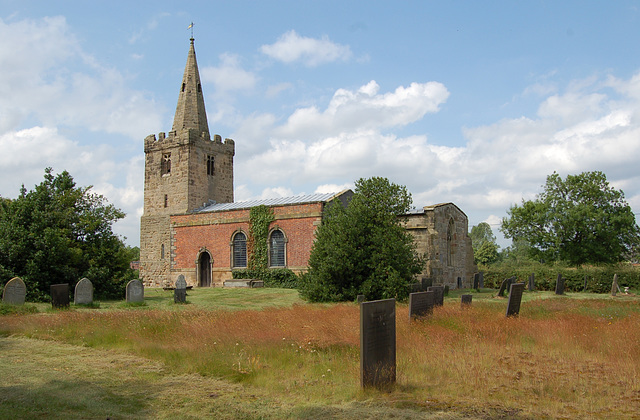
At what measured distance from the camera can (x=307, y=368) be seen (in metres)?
7.58

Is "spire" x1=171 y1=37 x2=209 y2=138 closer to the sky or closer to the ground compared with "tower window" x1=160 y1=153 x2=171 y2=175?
closer to the sky

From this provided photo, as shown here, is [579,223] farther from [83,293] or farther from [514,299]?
[83,293]

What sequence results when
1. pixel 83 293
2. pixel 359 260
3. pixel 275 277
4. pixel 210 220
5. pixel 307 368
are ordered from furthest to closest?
pixel 210 220 → pixel 275 277 → pixel 359 260 → pixel 83 293 → pixel 307 368

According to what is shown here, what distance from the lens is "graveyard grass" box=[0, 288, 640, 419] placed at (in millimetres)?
5781

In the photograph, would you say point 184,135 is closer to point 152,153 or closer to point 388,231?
point 152,153

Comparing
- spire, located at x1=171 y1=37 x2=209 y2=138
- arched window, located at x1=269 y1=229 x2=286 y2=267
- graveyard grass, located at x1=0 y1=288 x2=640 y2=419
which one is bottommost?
graveyard grass, located at x1=0 y1=288 x2=640 y2=419

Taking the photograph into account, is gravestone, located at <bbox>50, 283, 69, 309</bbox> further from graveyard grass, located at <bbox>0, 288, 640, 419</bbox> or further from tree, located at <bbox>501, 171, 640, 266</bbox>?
tree, located at <bbox>501, 171, 640, 266</bbox>

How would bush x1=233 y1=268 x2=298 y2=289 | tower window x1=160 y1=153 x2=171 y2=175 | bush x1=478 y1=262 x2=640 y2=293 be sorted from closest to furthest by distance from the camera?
1. bush x1=233 y1=268 x2=298 y2=289
2. bush x1=478 y1=262 x2=640 y2=293
3. tower window x1=160 y1=153 x2=171 y2=175

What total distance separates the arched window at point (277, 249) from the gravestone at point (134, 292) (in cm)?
1135

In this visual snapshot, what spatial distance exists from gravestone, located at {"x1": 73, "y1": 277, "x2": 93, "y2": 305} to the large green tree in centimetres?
258

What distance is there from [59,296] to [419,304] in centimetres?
1233

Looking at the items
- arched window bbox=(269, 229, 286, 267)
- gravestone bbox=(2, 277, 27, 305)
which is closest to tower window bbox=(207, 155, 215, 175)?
arched window bbox=(269, 229, 286, 267)

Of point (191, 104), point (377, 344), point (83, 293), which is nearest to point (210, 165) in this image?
point (191, 104)

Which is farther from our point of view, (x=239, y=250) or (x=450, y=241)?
(x=239, y=250)
